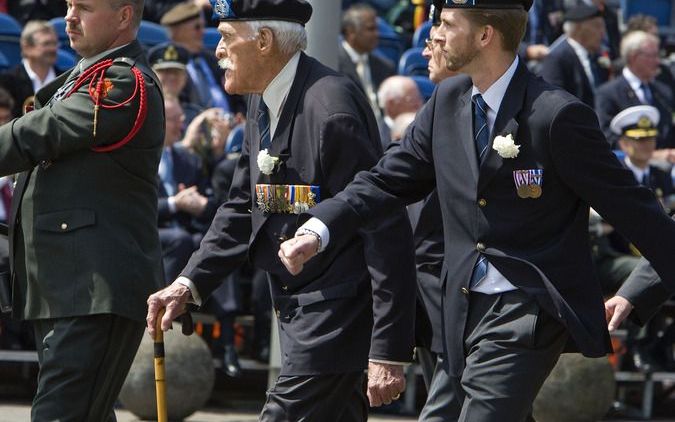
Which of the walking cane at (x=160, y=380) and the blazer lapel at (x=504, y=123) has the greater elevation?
the blazer lapel at (x=504, y=123)

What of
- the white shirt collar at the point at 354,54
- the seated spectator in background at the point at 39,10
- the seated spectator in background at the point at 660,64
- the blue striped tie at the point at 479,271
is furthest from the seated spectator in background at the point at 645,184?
the blue striped tie at the point at 479,271

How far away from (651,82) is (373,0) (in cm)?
334

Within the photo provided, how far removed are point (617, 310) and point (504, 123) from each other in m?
0.81

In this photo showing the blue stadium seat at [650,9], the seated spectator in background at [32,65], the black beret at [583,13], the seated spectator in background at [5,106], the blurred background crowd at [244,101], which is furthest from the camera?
the blue stadium seat at [650,9]

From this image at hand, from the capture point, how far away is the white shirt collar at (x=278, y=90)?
523 centimetres

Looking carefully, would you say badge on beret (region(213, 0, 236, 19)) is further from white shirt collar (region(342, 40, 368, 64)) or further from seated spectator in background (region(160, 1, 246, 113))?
white shirt collar (region(342, 40, 368, 64))

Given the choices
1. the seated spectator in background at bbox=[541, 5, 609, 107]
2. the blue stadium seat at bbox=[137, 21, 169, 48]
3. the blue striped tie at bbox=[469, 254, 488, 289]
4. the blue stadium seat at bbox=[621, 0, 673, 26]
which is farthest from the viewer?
the blue stadium seat at bbox=[621, 0, 673, 26]

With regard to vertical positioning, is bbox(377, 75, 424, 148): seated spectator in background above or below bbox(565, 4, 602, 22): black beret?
below

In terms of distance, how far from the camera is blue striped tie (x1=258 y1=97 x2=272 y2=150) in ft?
17.1

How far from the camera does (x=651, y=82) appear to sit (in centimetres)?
1281

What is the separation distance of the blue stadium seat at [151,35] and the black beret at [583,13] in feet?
11.5

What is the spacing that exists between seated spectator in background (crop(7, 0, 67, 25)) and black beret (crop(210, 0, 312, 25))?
763 cm

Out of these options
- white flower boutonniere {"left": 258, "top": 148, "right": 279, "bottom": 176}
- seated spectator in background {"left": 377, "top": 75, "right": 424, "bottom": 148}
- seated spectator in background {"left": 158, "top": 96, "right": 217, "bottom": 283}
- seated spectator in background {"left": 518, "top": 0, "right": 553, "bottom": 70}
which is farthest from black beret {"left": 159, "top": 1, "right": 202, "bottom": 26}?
white flower boutonniere {"left": 258, "top": 148, "right": 279, "bottom": 176}

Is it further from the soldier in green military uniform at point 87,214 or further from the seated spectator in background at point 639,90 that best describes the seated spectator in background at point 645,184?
the soldier in green military uniform at point 87,214
